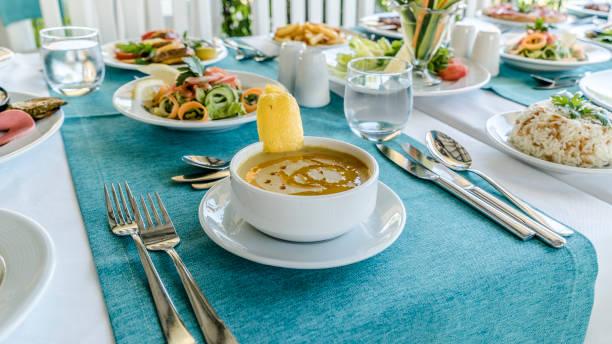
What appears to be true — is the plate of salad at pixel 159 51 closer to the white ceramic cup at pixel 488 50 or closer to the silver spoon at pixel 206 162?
the silver spoon at pixel 206 162

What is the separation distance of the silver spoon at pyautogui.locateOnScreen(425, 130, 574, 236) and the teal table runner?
32 millimetres

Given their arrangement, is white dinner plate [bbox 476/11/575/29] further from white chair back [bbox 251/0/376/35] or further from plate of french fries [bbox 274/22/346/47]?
white chair back [bbox 251/0/376/35]

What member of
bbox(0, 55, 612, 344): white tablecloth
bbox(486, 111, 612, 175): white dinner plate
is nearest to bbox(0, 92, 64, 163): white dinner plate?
bbox(0, 55, 612, 344): white tablecloth

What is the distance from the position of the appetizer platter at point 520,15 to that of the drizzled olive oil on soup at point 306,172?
1571 millimetres

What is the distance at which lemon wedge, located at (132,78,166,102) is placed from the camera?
3.64ft

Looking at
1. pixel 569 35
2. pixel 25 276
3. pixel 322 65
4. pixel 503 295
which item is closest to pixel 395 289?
pixel 503 295

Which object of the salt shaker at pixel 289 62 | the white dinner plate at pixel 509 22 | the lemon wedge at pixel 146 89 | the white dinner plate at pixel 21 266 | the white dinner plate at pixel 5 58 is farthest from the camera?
the white dinner plate at pixel 509 22

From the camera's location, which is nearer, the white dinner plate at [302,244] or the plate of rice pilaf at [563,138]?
the white dinner plate at [302,244]

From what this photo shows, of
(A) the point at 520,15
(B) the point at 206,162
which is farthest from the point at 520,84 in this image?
(B) the point at 206,162

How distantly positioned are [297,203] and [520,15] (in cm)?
178

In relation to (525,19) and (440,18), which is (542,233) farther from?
(525,19)

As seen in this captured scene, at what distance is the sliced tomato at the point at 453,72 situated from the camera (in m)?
1.33

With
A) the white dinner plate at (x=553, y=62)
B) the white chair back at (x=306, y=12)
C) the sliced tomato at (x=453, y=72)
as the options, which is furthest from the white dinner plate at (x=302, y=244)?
the white chair back at (x=306, y=12)

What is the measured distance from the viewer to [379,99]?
1.00 m
